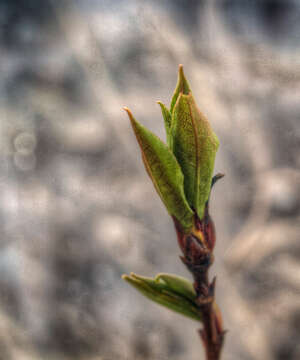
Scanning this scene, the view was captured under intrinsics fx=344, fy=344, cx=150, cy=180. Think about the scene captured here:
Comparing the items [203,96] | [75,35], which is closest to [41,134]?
[75,35]

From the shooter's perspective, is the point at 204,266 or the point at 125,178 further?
the point at 125,178

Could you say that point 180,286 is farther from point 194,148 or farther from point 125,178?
point 125,178

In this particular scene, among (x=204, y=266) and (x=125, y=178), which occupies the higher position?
(x=125, y=178)

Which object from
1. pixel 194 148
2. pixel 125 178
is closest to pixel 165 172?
pixel 194 148

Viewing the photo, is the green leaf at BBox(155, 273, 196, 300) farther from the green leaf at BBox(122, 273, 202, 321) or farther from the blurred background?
the blurred background

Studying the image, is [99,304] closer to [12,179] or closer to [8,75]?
[12,179]

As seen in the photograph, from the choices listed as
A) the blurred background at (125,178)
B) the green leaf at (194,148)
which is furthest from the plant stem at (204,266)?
the blurred background at (125,178)
